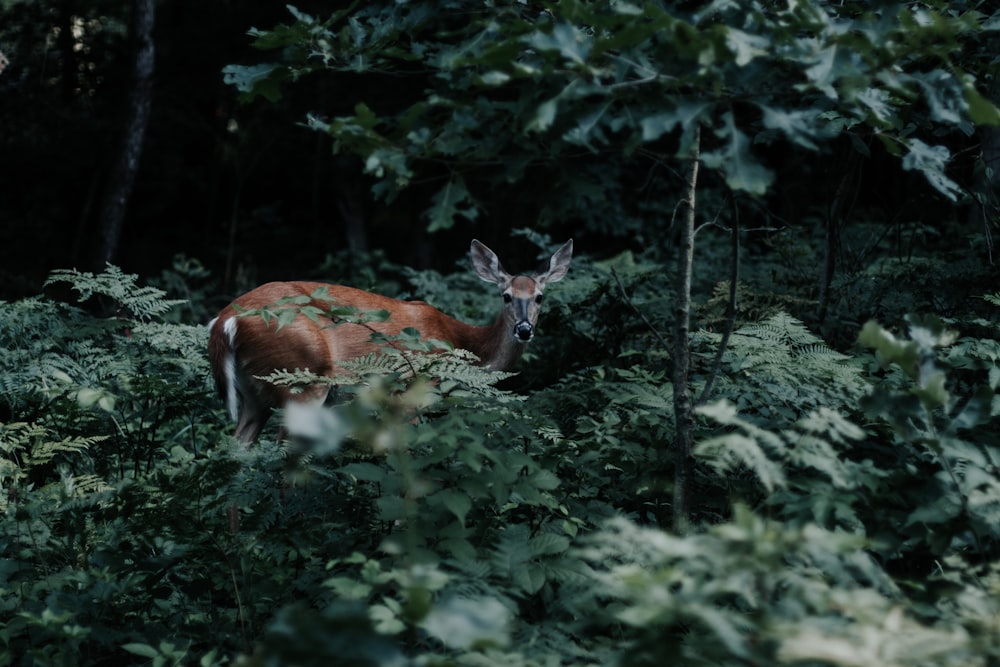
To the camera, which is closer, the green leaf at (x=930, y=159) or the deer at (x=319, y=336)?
the green leaf at (x=930, y=159)

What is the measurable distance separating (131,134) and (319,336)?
5487mm

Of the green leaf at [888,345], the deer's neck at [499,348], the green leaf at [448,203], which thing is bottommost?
the deer's neck at [499,348]

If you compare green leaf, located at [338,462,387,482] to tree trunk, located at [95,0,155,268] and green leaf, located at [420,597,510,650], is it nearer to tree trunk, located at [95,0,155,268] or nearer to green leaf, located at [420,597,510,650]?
green leaf, located at [420,597,510,650]

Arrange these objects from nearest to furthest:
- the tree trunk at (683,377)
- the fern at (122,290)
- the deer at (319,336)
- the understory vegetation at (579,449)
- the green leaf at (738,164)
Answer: the understory vegetation at (579,449)
the green leaf at (738,164)
the tree trunk at (683,377)
the fern at (122,290)
the deer at (319,336)

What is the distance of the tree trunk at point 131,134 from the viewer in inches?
392

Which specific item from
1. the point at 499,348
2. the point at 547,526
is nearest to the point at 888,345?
the point at 547,526

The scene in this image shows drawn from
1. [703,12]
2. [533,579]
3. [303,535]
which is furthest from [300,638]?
[703,12]

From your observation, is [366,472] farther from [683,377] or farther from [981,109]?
[981,109]

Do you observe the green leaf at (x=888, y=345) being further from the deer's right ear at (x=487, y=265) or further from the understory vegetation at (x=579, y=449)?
the deer's right ear at (x=487, y=265)

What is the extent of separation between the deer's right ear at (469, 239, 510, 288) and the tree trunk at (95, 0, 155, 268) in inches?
207

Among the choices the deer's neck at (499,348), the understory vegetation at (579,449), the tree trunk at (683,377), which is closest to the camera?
the understory vegetation at (579,449)

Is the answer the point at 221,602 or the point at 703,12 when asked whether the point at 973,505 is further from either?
the point at 221,602

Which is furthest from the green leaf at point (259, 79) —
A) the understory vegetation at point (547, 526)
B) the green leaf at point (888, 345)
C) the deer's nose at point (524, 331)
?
the deer's nose at point (524, 331)

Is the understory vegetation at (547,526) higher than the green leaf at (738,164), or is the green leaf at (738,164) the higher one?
the green leaf at (738,164)
